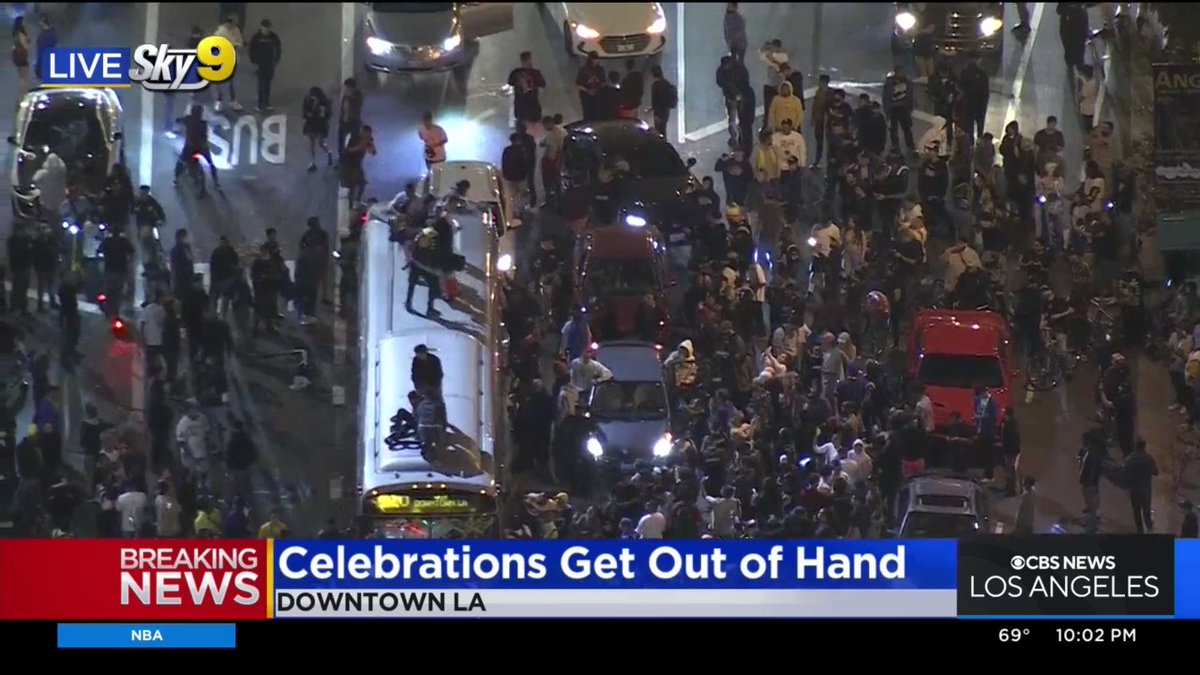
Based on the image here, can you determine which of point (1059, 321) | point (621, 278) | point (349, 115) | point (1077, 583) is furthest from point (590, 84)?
point (1077, 583)

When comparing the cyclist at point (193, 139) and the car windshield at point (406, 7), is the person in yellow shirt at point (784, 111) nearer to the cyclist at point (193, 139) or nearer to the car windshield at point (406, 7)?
the car windshield at point (406, 7)

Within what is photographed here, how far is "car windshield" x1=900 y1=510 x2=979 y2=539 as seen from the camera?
11.9 m

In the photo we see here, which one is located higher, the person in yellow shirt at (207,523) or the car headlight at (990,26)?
the car headlight at (990,26)

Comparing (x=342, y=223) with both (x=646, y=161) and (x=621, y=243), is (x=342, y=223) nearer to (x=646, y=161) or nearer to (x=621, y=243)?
(x=621, y=243)

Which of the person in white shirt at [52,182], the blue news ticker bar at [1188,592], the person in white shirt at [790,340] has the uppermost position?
the person in white shirt at [52,182]

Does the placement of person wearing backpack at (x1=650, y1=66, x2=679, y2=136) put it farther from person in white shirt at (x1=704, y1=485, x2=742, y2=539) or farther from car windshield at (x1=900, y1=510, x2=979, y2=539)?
car windshield at (x1=900, y1=510, x2=979, y2=539)

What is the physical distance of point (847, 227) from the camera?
13172mm

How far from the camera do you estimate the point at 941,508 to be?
39.4 feet

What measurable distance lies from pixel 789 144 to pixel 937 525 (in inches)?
115

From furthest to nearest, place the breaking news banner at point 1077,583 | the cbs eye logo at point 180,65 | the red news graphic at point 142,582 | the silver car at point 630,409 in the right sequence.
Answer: the cbs eye logo at point 180,65 → the silver car at point 630,409 → the red news graphic at point 142,582 → the breaking news banner at point 1077,583

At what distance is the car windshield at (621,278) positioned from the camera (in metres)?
13.0

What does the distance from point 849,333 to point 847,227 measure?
764mm

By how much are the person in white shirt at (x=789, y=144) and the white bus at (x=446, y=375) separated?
1804mm
